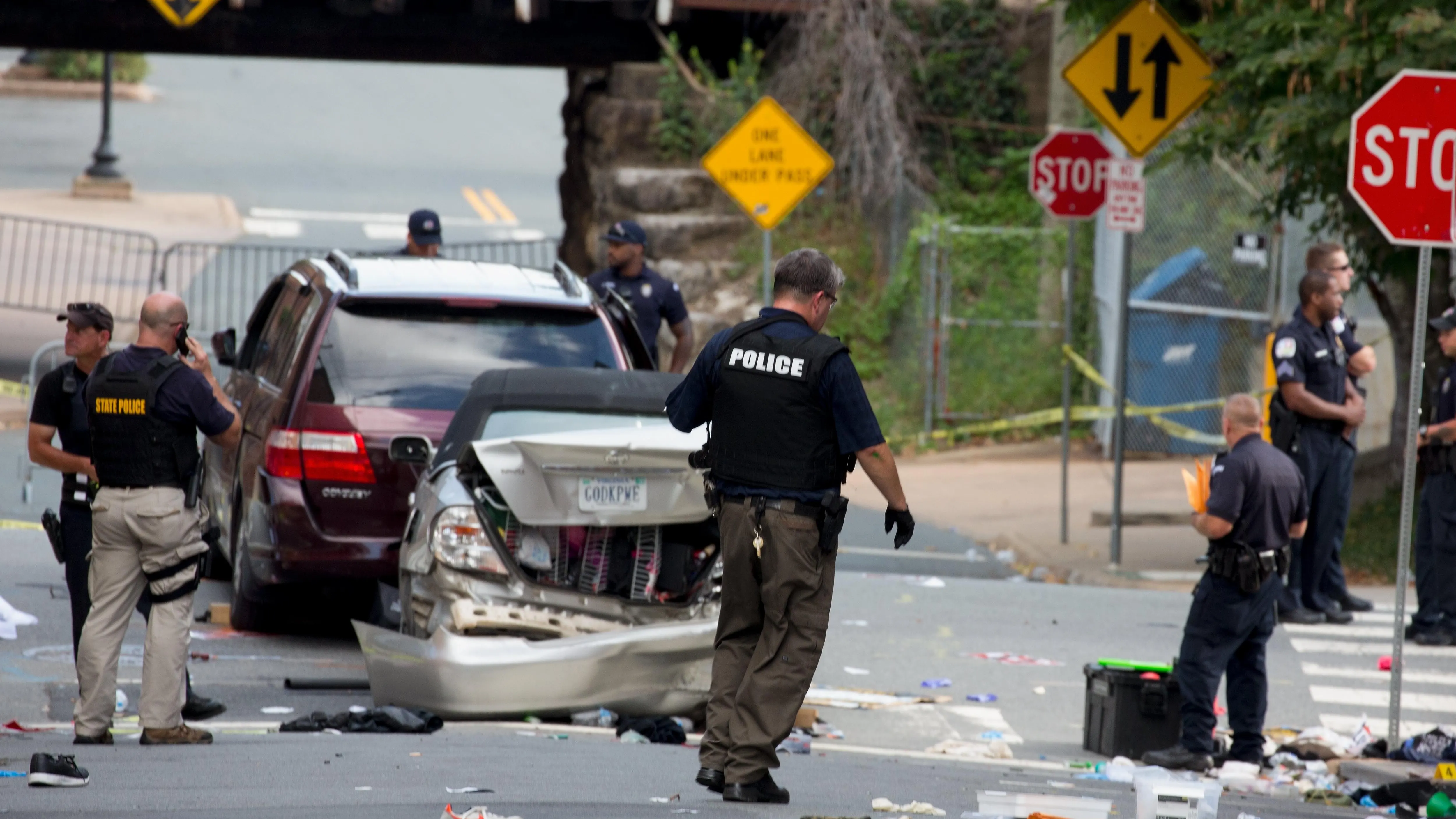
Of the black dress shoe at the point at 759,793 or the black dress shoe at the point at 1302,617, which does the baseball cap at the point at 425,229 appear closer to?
the black dress shoe at the point at 1302,617

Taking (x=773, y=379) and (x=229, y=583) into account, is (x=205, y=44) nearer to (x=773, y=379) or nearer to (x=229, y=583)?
(x=229, y=583)

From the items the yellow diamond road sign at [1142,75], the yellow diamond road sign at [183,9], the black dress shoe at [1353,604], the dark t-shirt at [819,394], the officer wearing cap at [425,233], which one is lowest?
the black dress shoe at [1353,604]

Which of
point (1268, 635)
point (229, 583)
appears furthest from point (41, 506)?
point (1268, 635)

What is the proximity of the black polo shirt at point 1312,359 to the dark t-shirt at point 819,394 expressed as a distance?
5715 millimetres

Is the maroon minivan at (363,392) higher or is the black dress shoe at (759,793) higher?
the maroon minivan at (363,392)

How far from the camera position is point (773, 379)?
19.2 ft

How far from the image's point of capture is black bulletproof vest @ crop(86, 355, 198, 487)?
690 centimetres

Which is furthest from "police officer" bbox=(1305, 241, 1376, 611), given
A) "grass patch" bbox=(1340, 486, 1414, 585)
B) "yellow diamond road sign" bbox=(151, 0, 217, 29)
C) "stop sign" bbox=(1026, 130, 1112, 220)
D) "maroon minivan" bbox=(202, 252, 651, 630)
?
"yellow diamond road sign" bbox=(151, 0, 217, 29)

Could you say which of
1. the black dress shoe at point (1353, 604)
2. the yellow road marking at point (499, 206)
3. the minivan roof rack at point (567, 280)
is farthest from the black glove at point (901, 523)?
the yellow road marking at point (499, 206)

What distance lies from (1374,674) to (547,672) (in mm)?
5106

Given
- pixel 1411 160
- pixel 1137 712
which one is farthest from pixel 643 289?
pixel 1411 160

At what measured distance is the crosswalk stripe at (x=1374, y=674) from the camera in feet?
32.6

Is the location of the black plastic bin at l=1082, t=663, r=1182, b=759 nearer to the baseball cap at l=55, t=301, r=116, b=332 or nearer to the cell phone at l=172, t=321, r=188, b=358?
the cell phone at l=172, t=321, r=188, b=358

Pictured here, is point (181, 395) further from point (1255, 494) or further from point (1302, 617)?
point (1302, 617)
